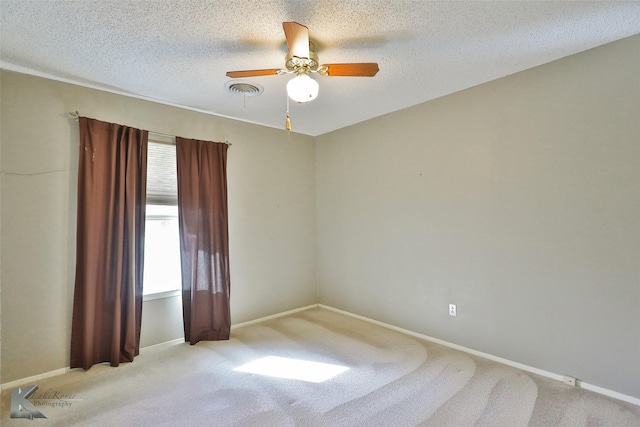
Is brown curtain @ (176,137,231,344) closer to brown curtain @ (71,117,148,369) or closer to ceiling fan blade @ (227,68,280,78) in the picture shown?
brown curtain @ (71,117,148,369)

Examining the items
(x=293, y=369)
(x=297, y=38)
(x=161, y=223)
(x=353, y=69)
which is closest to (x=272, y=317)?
(x=293, y=369)

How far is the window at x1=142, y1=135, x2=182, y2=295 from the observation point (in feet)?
10.3

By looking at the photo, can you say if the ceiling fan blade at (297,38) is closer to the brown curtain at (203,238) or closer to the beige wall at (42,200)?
the beige wall at (42,200)

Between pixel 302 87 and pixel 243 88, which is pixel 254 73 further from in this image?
pixel 243 88

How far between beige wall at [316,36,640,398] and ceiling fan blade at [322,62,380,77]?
1.42 m

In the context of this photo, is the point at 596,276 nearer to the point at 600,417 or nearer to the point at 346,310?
the point at 600,417

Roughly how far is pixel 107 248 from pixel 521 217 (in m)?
3.50

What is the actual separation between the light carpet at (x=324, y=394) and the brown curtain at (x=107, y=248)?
8.6 inches

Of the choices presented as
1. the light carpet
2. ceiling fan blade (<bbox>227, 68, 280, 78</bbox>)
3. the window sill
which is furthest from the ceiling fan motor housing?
the window sill

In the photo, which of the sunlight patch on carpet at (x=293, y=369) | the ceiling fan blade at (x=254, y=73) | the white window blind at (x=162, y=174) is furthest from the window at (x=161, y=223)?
the ceiling fan blade at (x=254, y=73)

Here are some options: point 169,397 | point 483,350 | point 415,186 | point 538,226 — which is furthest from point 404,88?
point 169,397

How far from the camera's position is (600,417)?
1.97 meters

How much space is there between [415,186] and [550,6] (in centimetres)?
182

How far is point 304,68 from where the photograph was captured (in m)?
2.09
